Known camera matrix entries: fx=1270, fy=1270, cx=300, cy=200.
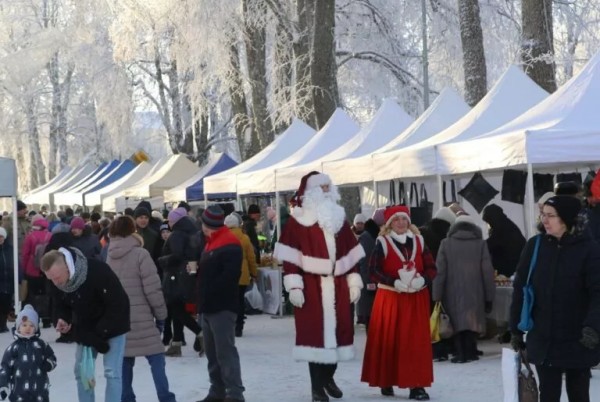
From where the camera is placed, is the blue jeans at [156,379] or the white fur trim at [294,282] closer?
the blue jeans at [156,379]

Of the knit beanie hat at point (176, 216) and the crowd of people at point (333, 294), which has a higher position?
the knit beanie hat at point (176, 216)

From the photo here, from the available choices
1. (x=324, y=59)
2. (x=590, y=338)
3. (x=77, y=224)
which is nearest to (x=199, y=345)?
(x=77, y=224)

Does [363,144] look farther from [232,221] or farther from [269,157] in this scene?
[232,221]

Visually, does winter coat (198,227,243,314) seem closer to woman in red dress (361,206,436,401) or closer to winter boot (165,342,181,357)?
woman in red dress (361,206,436,401)

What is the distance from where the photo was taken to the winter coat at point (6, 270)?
17547 mm

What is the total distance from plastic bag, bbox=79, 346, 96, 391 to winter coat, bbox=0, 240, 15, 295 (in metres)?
9.24

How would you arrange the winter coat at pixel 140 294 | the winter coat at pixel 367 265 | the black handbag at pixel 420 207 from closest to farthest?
the winter coat at pixel 140 294, the winter coat at pixel 367 265, the black handbag at pixel 420 207

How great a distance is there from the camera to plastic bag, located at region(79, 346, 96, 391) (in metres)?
8.57

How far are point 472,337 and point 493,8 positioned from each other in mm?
17484

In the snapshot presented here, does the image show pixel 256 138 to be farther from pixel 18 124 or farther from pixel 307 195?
pixel 18 124

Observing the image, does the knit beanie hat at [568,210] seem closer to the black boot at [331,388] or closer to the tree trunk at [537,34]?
the black boot at [331,388]

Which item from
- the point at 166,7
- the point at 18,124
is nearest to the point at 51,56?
the point at 18,124

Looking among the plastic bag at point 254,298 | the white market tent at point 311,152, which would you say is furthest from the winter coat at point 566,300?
the plastic bag at point 254,298

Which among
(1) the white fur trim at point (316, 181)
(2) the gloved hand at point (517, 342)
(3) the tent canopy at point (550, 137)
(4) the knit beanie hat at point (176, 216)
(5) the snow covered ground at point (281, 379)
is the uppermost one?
(3) the tent canopy at point (550, 137)
